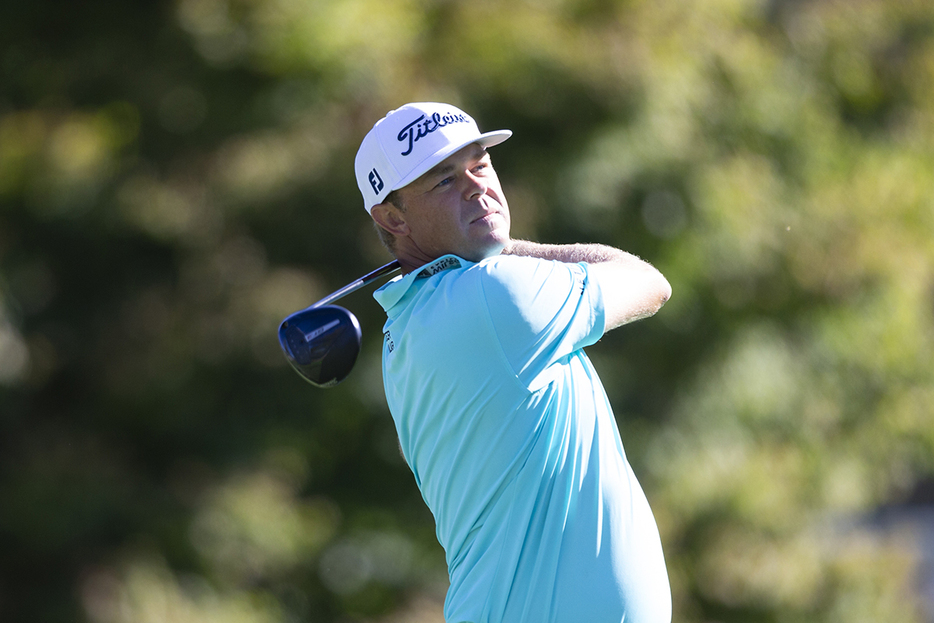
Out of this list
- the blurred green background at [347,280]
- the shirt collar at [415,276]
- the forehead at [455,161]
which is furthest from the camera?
the blurred green background at [347,280]

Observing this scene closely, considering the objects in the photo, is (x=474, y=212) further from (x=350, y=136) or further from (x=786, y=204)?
(x=786, y=204)

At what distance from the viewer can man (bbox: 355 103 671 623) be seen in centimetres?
269

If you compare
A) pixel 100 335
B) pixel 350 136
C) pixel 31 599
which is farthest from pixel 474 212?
pixel 31 599

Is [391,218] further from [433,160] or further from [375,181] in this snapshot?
[433,160]

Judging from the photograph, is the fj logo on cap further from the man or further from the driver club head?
the driver club head

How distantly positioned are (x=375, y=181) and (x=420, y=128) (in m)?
0.23

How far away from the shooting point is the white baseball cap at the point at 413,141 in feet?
9.75

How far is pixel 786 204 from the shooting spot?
10102 mm

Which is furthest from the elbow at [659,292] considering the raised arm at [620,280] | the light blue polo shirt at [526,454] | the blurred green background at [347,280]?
the blurred green background at [347,280]

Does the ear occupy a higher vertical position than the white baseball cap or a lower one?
lower

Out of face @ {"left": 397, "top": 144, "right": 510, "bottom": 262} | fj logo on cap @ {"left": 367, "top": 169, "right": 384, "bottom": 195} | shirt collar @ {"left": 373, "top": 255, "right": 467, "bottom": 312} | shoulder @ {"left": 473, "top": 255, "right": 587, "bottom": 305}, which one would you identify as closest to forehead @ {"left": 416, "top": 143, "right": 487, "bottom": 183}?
face @ {"left": 397, "top": 144, "right": 510, "bottom": 262}

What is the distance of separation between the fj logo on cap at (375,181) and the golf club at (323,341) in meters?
0.29

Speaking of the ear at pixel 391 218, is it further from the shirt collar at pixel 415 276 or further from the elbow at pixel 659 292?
the elbow at pixel 659 292

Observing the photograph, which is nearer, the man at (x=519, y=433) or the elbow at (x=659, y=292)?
the man at (x=519, y=433)
